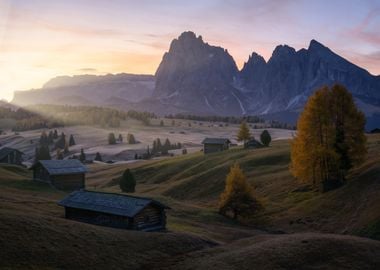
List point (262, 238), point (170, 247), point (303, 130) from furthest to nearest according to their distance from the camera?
point (303, 130)
point (262, 238)
point (170, 247)

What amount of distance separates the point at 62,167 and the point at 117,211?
120 feet

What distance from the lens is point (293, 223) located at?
5822 cm

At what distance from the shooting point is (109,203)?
159 ft

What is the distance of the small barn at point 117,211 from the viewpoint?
46531 mm

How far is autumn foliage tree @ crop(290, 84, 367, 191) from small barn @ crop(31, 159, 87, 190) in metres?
37.3

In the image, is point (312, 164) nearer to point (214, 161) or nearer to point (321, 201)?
point (321, 201)

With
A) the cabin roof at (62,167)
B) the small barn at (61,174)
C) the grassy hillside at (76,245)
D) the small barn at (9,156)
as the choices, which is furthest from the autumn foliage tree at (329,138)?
the small barn at (9,156)

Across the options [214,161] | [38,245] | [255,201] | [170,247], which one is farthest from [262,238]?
[214,161]

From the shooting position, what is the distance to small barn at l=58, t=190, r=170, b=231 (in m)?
46.5

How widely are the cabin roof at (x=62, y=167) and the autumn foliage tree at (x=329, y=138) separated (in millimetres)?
37447

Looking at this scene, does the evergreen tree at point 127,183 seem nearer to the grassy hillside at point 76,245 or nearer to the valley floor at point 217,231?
the valley floor at point 217,231

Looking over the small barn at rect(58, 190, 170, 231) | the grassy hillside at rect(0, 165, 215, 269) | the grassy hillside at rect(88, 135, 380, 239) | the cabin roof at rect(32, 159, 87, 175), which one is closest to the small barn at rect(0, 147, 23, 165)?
the grassy hillside at rect(88, 135, 380, 239)

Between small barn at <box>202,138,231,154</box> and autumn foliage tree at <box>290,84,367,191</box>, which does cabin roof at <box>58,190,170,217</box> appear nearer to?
autumn foliage tree at <box>290,84,367,191</box>

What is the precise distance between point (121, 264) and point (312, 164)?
129 feet
